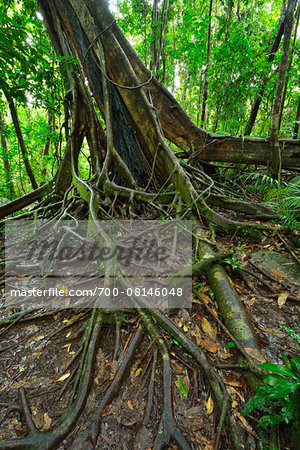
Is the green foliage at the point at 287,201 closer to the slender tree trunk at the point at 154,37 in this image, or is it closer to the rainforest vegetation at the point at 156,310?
the rainforest vegetation at the point at 156,310

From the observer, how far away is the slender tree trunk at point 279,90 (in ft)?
8.49

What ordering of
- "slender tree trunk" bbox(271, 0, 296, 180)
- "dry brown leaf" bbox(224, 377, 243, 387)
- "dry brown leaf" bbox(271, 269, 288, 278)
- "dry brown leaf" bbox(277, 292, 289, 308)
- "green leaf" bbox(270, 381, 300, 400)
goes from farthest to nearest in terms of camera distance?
"slender tree trunk" bbox(271, 0, 296, 180) → "dry brown leaf" bbox(271, 269, 288, 278) → "dry brown leaf" bbox(277, 292, 289, 308) → "dry brown leaf" bbox(224, 377, 243, 387) → "green leaf" bbox(270, 381, 300, 400)

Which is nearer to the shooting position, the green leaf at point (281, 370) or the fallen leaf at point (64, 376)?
the green leaf at point (281, 370)

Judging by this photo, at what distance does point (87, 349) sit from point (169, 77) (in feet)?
27.2

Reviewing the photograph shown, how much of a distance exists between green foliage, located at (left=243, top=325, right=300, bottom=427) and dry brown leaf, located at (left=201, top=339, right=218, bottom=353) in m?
0.41

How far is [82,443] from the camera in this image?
1.06 m

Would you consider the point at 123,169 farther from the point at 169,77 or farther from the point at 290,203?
the point at 169,77

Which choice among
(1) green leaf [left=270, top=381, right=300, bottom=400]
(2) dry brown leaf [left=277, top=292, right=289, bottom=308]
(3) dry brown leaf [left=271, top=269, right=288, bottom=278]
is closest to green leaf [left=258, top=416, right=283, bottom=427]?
(1) green leaf [left=270, top=381, right=300, bottom=400]

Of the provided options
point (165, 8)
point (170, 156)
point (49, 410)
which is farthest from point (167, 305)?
point (165, 8)

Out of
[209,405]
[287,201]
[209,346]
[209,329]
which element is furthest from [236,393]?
[287,201]

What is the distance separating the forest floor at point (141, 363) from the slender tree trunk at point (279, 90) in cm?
196

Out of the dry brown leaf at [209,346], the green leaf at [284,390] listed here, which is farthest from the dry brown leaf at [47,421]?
the green leaf at [284,390]

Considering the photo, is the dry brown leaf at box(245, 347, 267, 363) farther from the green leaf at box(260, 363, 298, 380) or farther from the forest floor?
the green leaf at box(260, 363, 298, 380)

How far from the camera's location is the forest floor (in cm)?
111
